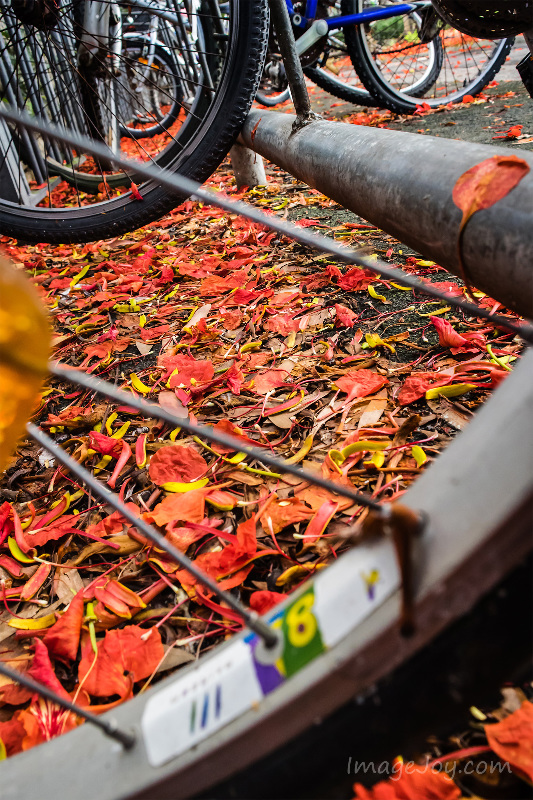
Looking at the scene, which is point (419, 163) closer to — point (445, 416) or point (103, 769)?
point (445, 416)

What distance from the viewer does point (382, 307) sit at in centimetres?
136

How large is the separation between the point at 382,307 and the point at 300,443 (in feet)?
1.73

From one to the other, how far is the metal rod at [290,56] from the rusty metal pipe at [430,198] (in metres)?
0.21

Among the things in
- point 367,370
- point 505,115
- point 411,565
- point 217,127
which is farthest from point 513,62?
point 411,565

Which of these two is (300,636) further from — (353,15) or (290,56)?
(353,15)

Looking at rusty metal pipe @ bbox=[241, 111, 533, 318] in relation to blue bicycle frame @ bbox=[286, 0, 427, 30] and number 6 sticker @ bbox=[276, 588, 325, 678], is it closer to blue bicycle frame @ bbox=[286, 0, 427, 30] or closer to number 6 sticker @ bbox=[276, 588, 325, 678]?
number 6 sticker @ bbox=[276, 588, 325, 678]

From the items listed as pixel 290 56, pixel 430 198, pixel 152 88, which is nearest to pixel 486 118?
pixel 290 56

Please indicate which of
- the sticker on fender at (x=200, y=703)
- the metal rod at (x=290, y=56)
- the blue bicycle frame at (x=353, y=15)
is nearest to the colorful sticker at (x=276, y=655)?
the sticker on fender at (x=200, y=703)

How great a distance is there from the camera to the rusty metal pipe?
564 mm

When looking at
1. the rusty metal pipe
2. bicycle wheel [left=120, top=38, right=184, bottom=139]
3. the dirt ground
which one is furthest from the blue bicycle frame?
the rusty metal pipe

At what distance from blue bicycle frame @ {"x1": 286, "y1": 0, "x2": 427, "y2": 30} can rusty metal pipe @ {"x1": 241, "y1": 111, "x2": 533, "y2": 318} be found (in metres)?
1.93

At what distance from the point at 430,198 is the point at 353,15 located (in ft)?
9.23

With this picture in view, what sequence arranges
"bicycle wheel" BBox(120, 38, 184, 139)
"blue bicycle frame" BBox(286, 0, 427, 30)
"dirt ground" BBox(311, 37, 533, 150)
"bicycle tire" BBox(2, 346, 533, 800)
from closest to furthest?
"bicycle tire" BBox(2, 346, 533, 800), "dirt ground" BBox(311, 37, 533, 150), "blue bicycle frame" BBox(286, 0, 427, 30), "bicycle wheel" BBox(120, 38, 184, 139)

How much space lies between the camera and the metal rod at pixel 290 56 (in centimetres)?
132
